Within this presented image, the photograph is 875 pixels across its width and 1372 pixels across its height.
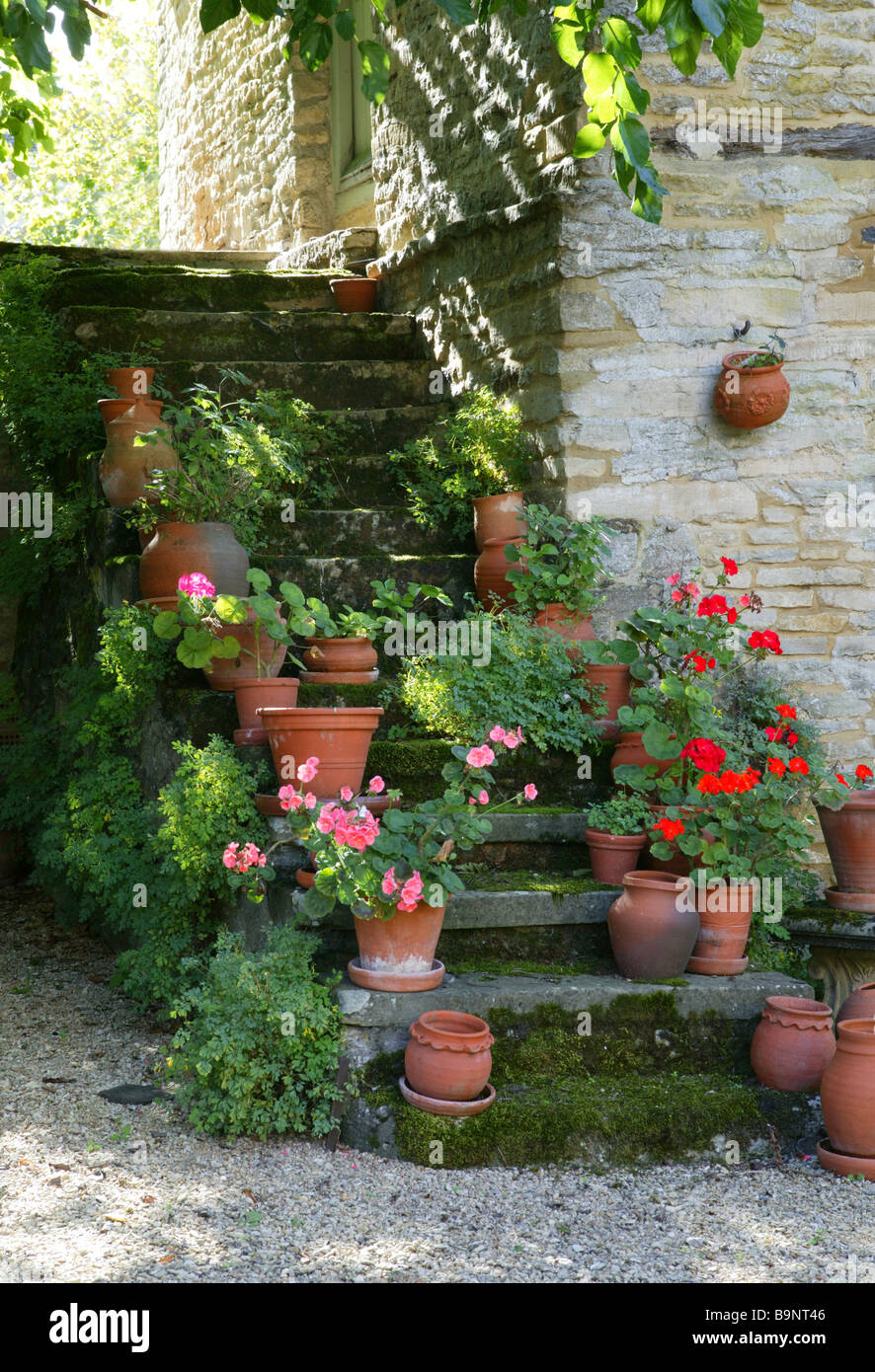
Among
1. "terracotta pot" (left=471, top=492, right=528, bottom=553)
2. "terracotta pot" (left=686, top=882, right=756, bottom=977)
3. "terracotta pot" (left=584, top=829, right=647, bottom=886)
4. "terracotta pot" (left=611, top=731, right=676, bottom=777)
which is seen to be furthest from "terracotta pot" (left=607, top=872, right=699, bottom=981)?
"terracotta pot" (left=471, top=492, right=528, bottom=553)

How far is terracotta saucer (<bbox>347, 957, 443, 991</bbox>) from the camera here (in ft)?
10.8

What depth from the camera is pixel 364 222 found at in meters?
7.78

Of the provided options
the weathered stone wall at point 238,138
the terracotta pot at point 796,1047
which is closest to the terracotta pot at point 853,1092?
the terracotta pot at point 796,1047

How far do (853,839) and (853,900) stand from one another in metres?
0.20

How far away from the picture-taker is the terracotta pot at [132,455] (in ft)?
15.5

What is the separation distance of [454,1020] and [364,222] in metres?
5.95

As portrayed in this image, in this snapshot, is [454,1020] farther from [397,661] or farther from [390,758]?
[397,661]

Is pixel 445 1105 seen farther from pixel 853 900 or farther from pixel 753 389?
pixel 753 389

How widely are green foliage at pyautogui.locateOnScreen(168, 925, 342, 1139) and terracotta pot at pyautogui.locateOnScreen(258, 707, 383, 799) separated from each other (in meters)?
0.61

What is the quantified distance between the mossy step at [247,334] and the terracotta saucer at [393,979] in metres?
3.28

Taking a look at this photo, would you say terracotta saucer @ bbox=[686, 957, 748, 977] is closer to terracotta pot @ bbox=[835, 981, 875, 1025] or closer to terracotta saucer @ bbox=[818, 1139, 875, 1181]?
terracotta pot @ bbox=[835, 981, 875, 1025]

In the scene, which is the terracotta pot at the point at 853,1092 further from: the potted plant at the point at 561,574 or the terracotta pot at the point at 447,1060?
the potted plant at the point at 561,574

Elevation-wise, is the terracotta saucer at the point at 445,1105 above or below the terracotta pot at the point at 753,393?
below

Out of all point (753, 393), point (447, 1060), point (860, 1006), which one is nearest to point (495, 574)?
point (753, 393)
